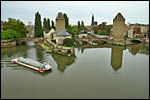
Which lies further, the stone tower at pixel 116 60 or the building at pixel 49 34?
the building at pixel 49 34

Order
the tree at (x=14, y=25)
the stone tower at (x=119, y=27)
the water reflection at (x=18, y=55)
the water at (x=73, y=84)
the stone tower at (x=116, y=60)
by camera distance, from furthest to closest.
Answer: the stone tower at (x=119, y=27) → the tree at (x=14, y=25) → the stone tower at (x=116, y=60) → the water reflection at (x=18, y=55) → the water at (x=73, y=84)

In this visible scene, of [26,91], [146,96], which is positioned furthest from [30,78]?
[146,96]

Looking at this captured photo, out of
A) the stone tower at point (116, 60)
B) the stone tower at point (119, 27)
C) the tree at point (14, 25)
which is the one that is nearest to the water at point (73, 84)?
the stone tower at point (116, 60)

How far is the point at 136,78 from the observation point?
1377cm

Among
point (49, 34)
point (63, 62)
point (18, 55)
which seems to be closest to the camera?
point (63, 62)

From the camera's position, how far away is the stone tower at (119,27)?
43969mm

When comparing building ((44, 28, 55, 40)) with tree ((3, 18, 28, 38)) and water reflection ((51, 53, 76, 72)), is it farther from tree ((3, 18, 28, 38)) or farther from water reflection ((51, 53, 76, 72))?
water reflection ((51, 53, 76, 72))

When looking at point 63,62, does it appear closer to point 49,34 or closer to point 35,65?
point 35,65

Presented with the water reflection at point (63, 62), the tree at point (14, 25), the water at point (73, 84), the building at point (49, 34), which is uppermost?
the tree at point (14, 25)

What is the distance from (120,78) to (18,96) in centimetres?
1042

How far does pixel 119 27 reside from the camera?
44.8 m

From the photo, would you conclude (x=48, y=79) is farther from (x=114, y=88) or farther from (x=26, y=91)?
(x=114, y=88)

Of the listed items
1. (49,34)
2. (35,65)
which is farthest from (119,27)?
(35,65)

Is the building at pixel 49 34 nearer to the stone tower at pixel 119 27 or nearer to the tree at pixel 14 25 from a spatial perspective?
the tree at pixel 14 25
